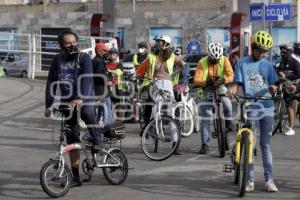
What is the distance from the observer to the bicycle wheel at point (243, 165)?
25.6 ft

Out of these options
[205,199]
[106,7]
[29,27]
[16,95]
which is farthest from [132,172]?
[29,27]

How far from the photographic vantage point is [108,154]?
8.70m

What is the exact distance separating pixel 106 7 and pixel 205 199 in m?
17.9

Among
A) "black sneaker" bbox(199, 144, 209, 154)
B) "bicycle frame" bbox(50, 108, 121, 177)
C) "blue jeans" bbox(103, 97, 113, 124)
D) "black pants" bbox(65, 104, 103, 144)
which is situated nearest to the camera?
"bicycle frame" bbox(50, 108, 121, 177)

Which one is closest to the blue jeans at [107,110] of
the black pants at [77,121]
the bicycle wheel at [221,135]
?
the bicycle wheel at [221,135]

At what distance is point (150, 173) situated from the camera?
31.5 ft

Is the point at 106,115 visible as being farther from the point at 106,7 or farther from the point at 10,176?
the point at 106,7

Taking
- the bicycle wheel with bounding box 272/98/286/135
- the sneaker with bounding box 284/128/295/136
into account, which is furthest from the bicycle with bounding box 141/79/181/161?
the sneaker with bounding box 284/128/295/136

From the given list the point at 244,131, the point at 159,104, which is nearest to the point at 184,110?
the point at 159,104

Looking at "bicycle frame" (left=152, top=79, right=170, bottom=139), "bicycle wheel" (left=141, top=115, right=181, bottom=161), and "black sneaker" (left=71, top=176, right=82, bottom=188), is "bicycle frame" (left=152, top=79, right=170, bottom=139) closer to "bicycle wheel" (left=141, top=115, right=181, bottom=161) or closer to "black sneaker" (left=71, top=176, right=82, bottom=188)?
"bicycle wheel" (left=141, top=115, right=181, bottom=161)

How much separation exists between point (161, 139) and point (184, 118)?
2318 millimetres

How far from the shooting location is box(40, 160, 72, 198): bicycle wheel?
26.0 ft

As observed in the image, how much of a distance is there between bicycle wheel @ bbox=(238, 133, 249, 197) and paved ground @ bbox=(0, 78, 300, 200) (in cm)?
17

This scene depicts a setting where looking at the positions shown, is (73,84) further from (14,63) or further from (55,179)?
(14,63)
